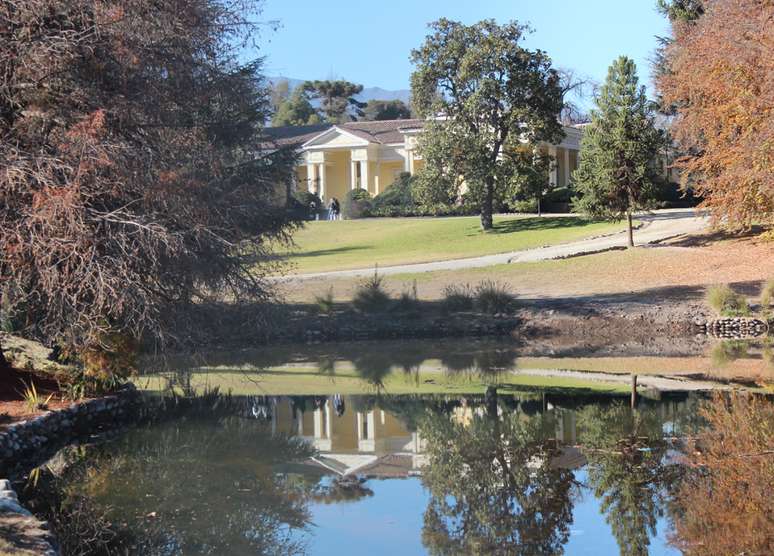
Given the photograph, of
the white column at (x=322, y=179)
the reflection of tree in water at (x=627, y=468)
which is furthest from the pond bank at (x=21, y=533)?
the white column at (x=322, y=179)

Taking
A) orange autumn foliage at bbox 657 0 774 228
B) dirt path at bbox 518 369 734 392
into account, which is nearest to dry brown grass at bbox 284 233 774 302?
orange autumn foliage at bbox 657 0 774 228

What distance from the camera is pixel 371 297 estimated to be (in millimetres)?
27500

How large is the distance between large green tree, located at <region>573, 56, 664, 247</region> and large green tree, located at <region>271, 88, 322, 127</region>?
51349 mm

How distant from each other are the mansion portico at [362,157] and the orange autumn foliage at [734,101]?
121 feet

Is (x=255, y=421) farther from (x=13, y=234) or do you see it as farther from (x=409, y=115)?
(x=409, y=115)

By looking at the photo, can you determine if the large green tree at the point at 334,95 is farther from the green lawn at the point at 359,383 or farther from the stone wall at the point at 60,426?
the stone wall at the point at 60,426

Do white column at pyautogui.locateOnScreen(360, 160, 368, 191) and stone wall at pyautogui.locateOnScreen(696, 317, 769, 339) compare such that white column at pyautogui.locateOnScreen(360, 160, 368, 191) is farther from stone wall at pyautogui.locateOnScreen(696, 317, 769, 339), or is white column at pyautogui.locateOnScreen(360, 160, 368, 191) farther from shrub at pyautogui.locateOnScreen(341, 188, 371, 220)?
stone wall at pyautogui.locateOnScreen(696, 317, 769, 339)

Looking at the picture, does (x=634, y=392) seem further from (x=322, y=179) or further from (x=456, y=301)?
(x=322, y=179)

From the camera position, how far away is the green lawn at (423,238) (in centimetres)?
4134

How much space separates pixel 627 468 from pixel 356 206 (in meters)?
47.3

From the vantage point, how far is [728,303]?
85.3 ft

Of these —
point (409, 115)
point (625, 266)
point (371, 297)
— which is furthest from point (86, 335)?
point (409, 115)

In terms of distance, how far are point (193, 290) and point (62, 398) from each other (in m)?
2.54

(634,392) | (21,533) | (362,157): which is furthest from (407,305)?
(362,157)
